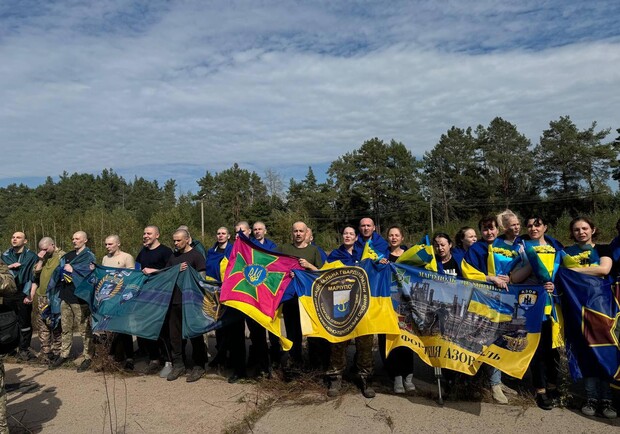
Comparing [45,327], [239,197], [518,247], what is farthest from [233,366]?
[239,197]

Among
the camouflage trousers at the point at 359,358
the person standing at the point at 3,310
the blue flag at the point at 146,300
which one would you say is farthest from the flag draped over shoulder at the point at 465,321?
the person standing at the point at 3,310

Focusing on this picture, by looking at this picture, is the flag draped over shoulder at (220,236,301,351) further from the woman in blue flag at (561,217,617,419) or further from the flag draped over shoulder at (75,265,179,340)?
the woman in blue flag at (561,217,617,419)

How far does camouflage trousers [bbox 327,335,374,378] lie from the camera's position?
5.73m

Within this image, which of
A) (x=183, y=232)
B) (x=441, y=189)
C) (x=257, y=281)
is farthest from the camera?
(x=441, y=189)

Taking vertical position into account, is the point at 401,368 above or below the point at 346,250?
below

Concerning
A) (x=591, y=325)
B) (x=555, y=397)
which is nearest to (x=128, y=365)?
(x=555, y=397)

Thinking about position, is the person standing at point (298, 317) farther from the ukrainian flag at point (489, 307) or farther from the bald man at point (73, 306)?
the bald man at point (73, 306)

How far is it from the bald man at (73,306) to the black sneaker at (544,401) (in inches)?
243

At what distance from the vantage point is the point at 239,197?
241 ft

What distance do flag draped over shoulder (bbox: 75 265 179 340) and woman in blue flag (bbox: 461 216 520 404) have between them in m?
4.03

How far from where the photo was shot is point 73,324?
755 cm

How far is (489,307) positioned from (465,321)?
0.32 meters

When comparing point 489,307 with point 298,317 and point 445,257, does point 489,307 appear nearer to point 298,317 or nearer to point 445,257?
point 445,257

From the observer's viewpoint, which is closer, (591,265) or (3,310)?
(3,310)
